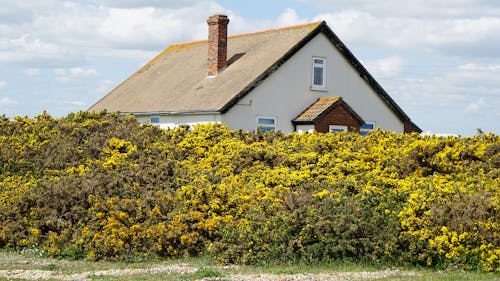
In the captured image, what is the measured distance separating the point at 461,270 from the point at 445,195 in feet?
5.27

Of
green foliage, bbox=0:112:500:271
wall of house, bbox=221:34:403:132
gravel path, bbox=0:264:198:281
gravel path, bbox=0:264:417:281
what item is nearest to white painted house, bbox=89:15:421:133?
wall of house, bbox=221:34:403:132

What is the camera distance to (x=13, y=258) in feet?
43.8

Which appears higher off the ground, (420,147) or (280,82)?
(280,82)

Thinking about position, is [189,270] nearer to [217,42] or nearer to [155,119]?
[217,42]

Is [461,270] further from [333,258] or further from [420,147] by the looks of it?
[420,147]

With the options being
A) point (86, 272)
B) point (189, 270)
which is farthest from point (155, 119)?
point (189, 270)

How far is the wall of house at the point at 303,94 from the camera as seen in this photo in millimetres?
31094

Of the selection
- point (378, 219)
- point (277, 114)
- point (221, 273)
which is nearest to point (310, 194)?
point (378, 219)

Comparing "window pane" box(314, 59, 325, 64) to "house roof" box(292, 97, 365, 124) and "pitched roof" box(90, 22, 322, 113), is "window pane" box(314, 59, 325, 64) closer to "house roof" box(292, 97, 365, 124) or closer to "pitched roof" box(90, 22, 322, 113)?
"pitched roof" box(90, 22, 322, 113)

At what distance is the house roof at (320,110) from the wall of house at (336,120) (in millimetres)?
146

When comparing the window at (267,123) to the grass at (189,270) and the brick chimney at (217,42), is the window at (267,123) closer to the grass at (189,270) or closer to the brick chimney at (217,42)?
the brick chimney at (217,42)

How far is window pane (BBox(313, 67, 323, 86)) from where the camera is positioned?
33312 mm

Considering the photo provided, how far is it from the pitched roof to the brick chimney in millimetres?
396

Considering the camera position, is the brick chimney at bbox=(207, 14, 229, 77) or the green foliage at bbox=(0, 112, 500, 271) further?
the brick chimney at bbox=(207, 14, 229, 77)
